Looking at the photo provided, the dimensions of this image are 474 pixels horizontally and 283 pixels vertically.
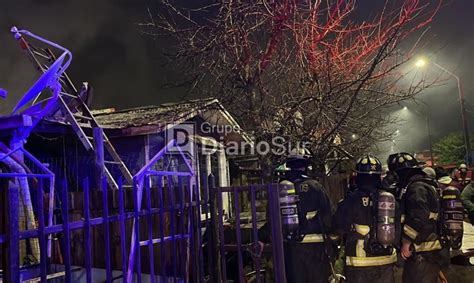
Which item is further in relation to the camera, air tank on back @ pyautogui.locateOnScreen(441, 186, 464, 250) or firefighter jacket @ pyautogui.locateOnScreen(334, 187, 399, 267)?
air tank on back @ pyautogui.locateOnScreen(441, 186, 464, 250)

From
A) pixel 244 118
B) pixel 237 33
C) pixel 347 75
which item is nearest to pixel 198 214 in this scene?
pixel 244 118

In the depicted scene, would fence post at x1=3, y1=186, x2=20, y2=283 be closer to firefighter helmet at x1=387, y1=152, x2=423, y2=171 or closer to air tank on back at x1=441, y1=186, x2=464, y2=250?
firefighter helmet at x1=387, y1=152, x2=423, y2=171

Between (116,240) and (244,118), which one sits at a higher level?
(244,118)

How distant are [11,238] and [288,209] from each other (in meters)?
3.23

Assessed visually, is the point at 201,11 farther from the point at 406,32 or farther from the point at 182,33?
the point at 406,32

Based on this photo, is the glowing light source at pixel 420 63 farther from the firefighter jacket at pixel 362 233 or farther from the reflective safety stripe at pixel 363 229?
the reflective safety stripe at pixel 363 229

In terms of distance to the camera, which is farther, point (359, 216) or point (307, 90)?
point (307, 90)

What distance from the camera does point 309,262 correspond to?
5.43 meters


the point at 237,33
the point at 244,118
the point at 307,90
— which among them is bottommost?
the point at 244,118

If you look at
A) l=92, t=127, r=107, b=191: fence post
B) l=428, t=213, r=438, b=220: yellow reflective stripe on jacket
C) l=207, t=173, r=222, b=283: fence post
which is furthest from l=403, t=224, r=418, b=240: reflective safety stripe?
l=92, t=127, r=107, b=191: fence post

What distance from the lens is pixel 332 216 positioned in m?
5.68

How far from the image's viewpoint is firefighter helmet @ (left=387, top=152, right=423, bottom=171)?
18.4 feet

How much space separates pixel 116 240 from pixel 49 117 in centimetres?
313

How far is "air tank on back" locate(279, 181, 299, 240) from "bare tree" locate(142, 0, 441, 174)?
1756mm
